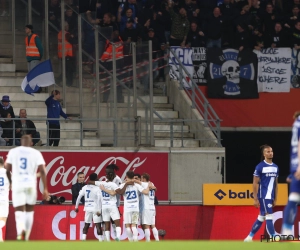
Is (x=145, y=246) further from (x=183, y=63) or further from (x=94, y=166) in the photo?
(x=183, y=63)

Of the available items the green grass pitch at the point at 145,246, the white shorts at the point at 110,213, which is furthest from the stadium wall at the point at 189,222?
the green grass pitch at the point at 145,246

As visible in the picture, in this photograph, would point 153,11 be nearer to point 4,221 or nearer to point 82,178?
point 82,178

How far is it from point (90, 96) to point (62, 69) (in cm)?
109

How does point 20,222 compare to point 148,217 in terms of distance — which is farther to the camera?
point 148,217

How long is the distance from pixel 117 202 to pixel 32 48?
613 cm

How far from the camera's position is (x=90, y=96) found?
1149 inches

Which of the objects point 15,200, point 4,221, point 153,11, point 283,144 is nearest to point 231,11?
point 153,11

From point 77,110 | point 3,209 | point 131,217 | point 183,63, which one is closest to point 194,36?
point 183,63

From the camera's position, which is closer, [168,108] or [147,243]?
[147,243]

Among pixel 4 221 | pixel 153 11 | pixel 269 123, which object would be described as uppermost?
pixel 153 11

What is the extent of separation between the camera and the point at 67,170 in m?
28.4

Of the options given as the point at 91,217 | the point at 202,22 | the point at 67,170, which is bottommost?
the point at 91,217

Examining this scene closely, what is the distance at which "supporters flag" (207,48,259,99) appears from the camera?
105ft

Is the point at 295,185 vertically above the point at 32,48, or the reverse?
the point at 32,48
